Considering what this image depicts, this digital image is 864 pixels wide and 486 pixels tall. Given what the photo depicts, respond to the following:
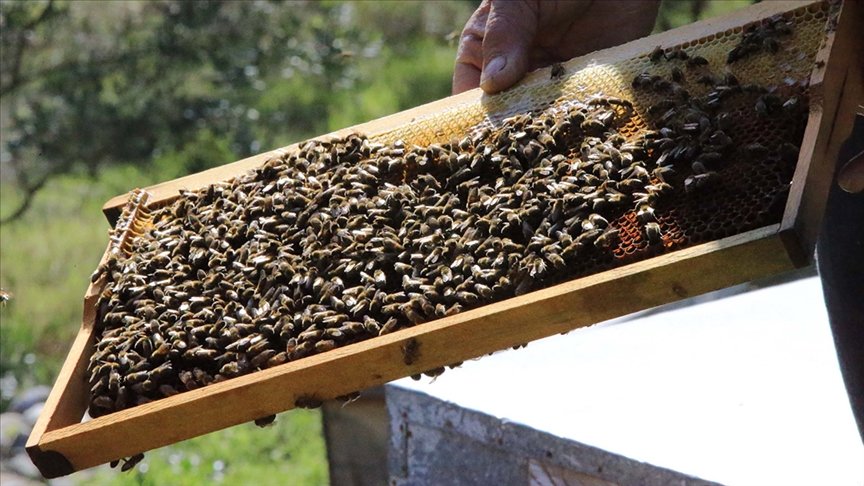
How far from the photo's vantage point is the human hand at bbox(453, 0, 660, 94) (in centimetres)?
392

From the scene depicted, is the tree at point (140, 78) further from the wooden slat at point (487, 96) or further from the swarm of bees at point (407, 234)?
the swarm of bees at point (407, 234)

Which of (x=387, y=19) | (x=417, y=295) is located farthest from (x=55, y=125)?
(x=417, y=295)

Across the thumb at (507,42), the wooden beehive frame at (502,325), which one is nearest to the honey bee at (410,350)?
the wooden beehive frame at (502,325)

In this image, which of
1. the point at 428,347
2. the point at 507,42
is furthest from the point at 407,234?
the point at 507,42

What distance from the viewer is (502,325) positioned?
2.72 m

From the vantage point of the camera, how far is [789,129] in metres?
2.84

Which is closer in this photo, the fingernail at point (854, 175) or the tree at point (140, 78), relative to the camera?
the fingernail at point (854, 175)

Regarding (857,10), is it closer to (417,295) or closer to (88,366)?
(417,295)

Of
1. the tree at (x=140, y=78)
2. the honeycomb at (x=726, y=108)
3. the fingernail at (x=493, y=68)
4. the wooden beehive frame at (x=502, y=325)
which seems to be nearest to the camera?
the wooden beehive frame at (x=502, y=325)

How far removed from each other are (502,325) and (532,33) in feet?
6.68

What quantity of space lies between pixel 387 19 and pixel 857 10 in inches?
417

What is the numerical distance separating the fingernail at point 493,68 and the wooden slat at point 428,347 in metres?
1.35

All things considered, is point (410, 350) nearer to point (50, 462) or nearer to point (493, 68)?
point (50, 462)

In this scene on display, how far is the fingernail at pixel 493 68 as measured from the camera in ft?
12.5
